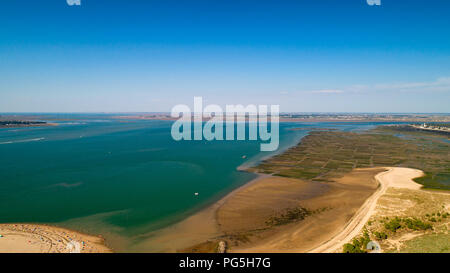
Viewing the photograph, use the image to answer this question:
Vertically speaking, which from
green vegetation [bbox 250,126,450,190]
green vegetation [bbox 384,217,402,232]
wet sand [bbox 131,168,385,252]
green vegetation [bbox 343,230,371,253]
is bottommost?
wet sand [bbox 131,168,385,252]

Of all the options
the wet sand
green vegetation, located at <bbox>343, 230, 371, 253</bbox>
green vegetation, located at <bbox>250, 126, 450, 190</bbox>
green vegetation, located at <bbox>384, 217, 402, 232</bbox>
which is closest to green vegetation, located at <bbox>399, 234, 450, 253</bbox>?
green vegetation, located at <bbox>384, 217, 402, 232</bbox>

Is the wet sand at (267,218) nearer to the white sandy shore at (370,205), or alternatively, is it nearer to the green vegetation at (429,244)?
the white sandy shore at (370,205)

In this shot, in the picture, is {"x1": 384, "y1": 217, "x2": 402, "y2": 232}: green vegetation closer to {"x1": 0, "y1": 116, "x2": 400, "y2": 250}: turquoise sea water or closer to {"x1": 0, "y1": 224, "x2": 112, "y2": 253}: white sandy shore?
{"x1": 0, "y1": 116, "x2": 400, "y2": 250}: turquoise sea water

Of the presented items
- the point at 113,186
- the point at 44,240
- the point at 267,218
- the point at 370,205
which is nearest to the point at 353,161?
the point at 370,205

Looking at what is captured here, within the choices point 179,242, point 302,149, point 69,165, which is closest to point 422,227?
point 179,242

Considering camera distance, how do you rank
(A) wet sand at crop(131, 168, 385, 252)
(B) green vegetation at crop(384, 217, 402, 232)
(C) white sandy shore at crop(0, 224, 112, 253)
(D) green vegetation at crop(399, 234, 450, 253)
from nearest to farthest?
(D) green vegetation at crop(399, 234, 450, 253) → (C) white sandy shore at crop(0, 224, 112, 253) → (A) wet sand at crop(131, 168, 385, 252) → (B) green vegetation at crop(384, 217, 402, 232)

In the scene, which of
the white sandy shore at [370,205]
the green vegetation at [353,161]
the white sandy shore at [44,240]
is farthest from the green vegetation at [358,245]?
the green vegetation at [353,161]

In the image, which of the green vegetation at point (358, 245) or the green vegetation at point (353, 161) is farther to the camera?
the green vegetation at point (353, 161)

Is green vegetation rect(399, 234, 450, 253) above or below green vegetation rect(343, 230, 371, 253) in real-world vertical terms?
above

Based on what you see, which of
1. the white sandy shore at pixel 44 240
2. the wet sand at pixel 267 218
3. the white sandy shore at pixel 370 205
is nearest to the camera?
the white sandy shore at pixel 44 240

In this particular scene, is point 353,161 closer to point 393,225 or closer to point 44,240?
point 393,225
